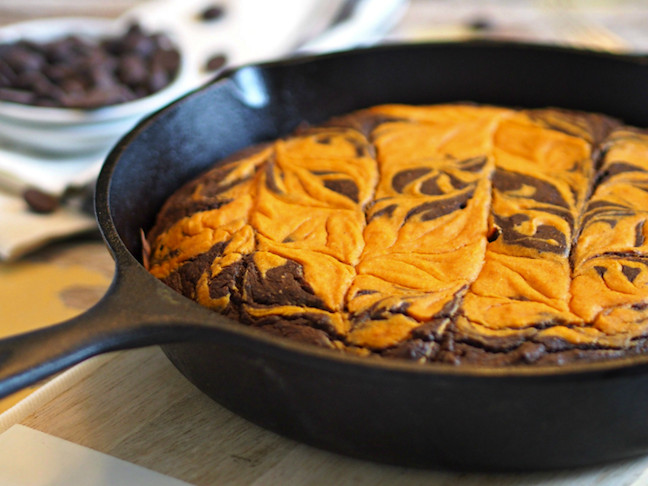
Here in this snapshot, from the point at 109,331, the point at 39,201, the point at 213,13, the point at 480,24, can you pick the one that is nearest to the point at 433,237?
the point at 109,331

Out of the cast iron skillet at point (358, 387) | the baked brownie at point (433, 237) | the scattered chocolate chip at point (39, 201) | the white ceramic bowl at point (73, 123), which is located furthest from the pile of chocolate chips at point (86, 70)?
the cast iron skillet at point (358, 387)

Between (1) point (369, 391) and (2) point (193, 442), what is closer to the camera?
(1) point (369, 391)

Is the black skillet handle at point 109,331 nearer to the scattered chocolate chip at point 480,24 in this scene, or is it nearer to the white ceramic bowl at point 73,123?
the white ceramic bowl at point 73,123

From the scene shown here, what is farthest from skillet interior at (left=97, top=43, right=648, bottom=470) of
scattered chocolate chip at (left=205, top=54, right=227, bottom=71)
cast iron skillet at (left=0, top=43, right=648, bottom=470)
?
scattered chocolate chip at (left=205, top=54, right=227, bottom=71)

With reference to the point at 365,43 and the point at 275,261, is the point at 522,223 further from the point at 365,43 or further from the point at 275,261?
the point at 365,43

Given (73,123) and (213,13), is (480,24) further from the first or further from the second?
(73,123)

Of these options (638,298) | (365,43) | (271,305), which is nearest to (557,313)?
(638,298)
